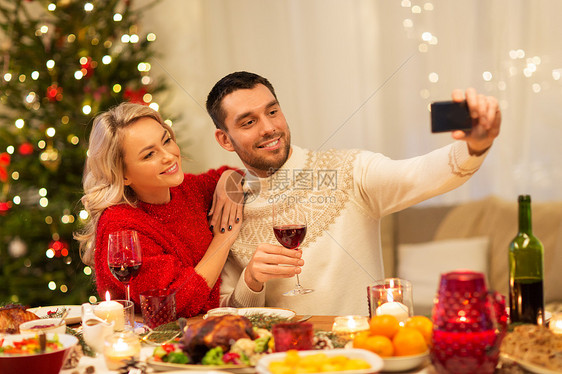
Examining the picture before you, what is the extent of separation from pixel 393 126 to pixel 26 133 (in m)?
2.16

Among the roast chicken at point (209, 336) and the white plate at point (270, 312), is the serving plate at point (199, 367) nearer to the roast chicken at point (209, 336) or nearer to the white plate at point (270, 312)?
the roast chicken at point (209, 336)

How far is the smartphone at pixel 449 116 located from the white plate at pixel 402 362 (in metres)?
0.49

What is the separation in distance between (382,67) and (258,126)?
158 centimetres

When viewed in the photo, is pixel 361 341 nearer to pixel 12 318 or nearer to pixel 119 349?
pixel 119 349

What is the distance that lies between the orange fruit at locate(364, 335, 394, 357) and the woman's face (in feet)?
3.57

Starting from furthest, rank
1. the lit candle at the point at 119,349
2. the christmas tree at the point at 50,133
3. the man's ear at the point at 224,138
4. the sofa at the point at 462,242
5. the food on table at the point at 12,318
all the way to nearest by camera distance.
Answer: the christmas tree at the point at 50,133 < the sofa at the point at 462,242 < the man's ear at the point at 224,138 < the food on table at the point at 12,318 < the lit candle at the point at 119,349

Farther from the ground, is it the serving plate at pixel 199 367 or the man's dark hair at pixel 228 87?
the man's dark hair at pixel 228 87

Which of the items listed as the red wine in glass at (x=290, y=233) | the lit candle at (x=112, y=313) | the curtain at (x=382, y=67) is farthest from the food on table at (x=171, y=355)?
the curtain at (x=382, y=67)

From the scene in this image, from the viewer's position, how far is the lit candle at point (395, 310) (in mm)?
1379

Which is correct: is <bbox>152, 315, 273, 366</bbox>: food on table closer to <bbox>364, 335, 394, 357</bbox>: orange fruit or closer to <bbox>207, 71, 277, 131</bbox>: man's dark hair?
<bbox>364, 335, 394, 357</bbox>: orange fruit

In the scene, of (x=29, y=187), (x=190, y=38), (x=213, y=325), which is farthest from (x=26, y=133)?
(x=213, y=325)

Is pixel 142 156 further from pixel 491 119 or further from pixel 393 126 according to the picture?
pixel 393 126

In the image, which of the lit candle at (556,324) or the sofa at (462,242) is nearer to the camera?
the lit candle at (556,324)

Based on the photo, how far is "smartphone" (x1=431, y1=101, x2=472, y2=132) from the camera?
1.32m
